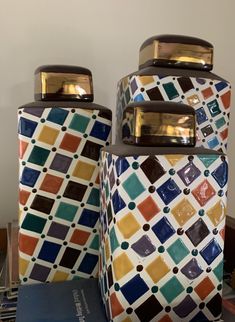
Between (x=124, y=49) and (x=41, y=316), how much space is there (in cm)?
66

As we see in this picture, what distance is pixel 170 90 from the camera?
1.92ft

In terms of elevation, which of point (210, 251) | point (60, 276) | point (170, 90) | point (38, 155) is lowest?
point (60, 276)

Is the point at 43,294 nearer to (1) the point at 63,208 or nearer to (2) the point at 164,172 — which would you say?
(1) the point at 63,208

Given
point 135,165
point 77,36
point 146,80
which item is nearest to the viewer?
point 135,165

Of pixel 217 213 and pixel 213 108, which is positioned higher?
pixel 213 108

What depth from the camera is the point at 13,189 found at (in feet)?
2.88

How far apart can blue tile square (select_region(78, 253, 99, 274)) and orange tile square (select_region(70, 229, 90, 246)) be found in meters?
0.03

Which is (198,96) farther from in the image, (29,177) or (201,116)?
(29,177)

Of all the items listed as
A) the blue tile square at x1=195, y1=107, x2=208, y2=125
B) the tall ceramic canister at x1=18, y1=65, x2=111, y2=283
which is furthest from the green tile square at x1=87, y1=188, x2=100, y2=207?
the blue tile square at x1=195, y1=107, x2=208, y2=125

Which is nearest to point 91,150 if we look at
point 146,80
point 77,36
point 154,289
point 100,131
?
point 100,131

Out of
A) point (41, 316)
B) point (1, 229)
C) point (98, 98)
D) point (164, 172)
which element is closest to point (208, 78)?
point (164, 172)

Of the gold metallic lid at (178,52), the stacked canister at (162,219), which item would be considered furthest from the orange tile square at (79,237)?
the gold metallic lid at (178,52)

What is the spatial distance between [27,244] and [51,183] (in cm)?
11

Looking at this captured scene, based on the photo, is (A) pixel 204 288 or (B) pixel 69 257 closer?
(A) pixel 204 288
